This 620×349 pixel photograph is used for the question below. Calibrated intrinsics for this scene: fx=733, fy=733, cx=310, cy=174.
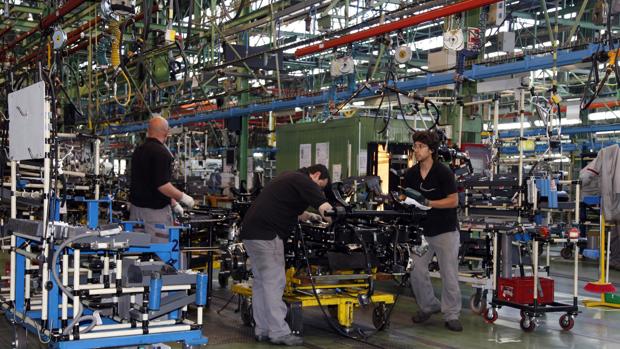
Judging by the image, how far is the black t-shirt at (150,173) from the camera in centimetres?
604

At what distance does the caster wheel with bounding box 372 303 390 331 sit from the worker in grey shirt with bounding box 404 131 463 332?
0.43 metres

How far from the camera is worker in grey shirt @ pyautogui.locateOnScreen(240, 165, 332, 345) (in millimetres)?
5418

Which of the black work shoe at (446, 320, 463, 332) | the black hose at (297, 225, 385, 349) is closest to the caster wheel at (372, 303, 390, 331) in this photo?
the black hose at (297, 225, 385, 349)

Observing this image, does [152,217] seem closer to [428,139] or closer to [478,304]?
[428,139]

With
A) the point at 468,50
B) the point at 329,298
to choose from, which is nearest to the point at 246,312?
the point at 329,298

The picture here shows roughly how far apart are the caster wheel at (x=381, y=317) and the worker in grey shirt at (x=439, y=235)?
16.9 inches

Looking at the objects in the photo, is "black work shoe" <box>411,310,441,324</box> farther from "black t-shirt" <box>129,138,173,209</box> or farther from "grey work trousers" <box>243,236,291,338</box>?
"black t-shirt" <box>129,138,173,209</box>

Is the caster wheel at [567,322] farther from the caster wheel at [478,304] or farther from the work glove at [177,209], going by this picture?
the work glove at [177,209]

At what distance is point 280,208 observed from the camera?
218 inches

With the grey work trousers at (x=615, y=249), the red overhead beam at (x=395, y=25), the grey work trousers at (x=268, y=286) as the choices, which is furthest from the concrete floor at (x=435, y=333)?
the grey work trousers at (x=615, y=249)

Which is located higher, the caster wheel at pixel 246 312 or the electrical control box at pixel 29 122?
the electrical control box at pixel 29 122

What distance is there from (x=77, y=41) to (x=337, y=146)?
439cm

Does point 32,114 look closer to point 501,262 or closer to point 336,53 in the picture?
point 501,262

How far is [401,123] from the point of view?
33.5ft
